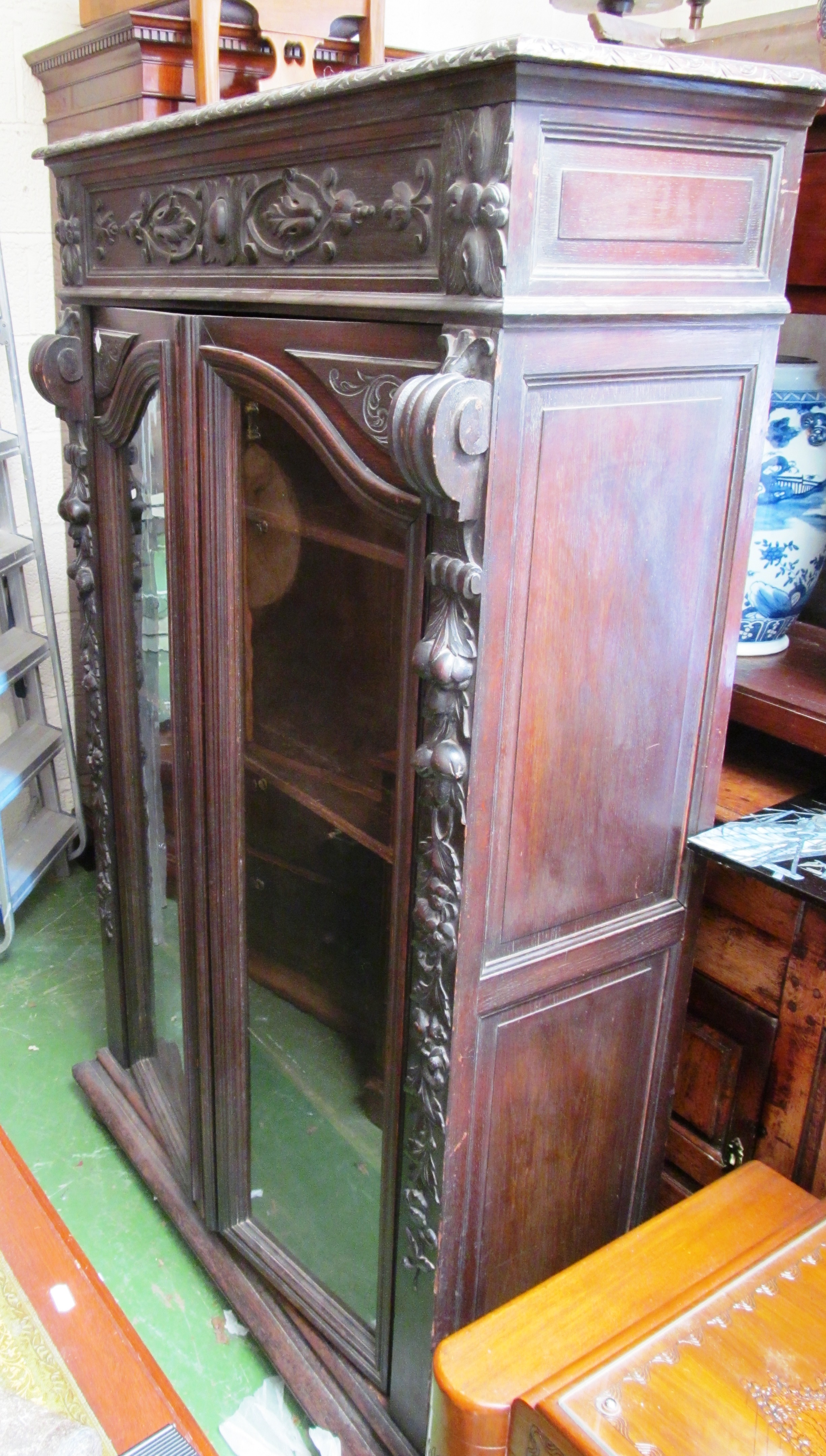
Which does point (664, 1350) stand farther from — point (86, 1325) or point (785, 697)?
A: point (785, 697)

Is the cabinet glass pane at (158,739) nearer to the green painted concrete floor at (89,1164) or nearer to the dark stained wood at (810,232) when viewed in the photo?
the green painted concrete floor at (89,1164)

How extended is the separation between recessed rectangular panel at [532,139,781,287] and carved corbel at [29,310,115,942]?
88cm

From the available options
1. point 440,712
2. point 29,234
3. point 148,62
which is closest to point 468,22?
point 148,62

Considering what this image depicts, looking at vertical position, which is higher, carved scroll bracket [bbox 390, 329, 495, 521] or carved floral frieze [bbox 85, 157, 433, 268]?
carved floral frieze [bbox 85, 157, 433, 268]

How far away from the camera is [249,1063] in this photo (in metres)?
1.42

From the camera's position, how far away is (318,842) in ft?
4.06

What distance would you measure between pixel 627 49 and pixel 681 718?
564 mm

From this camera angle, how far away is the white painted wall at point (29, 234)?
206 cm

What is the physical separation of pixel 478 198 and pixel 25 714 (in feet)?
6.15

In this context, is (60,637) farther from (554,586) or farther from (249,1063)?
(554,586)

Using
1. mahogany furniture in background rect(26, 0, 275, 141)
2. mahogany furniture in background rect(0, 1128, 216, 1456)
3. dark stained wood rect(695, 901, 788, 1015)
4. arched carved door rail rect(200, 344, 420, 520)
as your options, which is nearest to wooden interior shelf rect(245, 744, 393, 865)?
arched carved door rail rect(200, 344, 420, 520)

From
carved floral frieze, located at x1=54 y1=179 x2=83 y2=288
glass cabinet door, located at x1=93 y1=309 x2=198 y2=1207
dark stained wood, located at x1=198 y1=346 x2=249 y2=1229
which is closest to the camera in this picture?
dark stained wood, located at x1=198 y1=346 x2=249 y2=1229

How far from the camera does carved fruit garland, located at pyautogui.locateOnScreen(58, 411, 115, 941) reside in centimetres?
154

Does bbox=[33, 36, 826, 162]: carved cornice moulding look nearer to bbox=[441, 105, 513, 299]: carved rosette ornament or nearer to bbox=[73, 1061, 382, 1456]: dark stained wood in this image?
bbox=[441, 105, 513, 299]: carved rosette ornament
